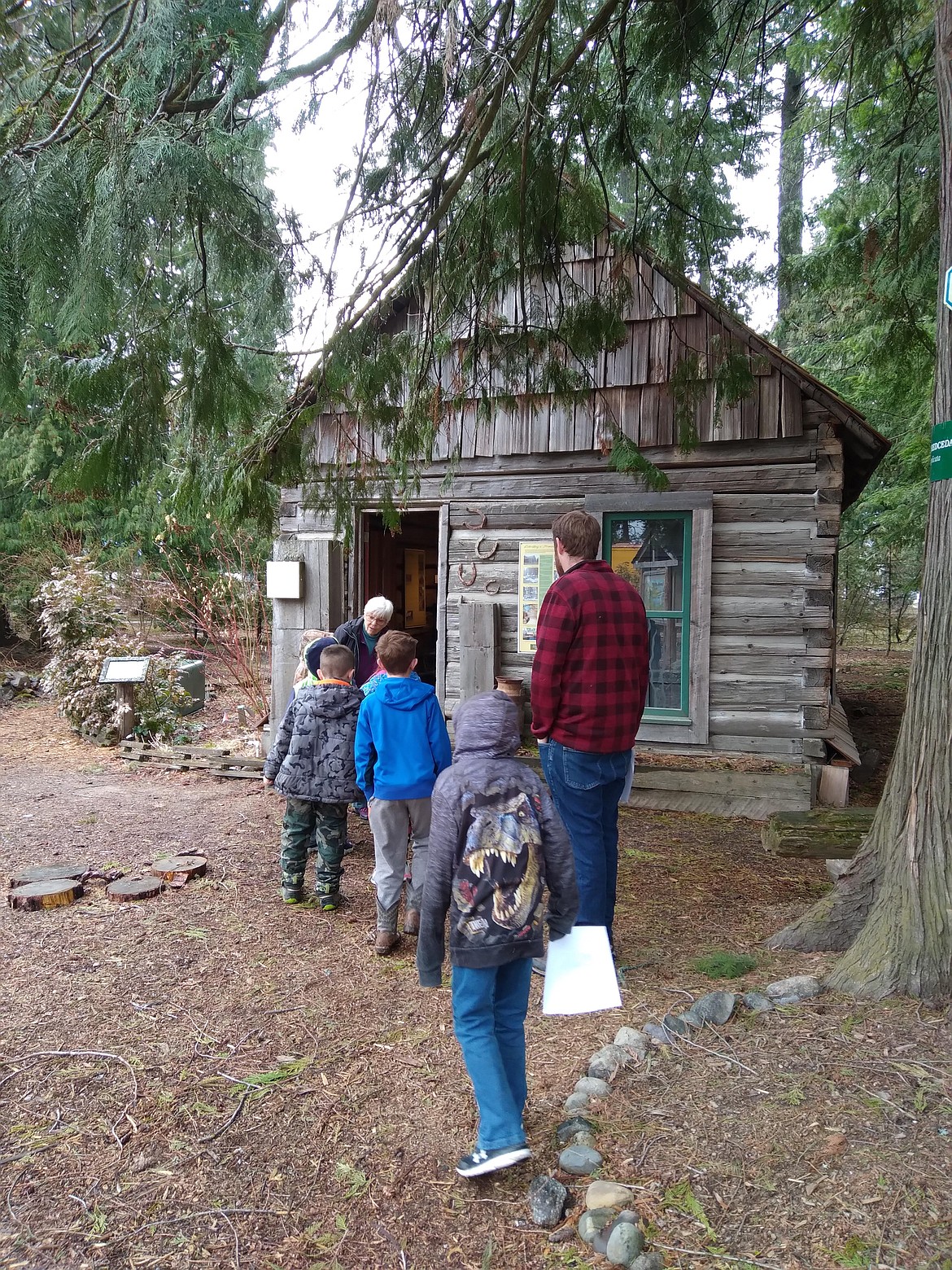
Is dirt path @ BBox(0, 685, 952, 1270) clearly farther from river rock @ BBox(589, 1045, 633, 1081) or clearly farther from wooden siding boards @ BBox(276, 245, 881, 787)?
wooden siding boards @ BBox(276, 245, 881, 787)

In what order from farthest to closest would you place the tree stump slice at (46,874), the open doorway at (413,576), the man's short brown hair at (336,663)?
the open doorway at (413,576), the tree stump slice at (46,874), the man's short brown hair at (336,663)

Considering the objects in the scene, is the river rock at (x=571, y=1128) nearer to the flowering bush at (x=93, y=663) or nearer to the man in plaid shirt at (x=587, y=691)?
the man in plaid shirt at (x=587, y=691)

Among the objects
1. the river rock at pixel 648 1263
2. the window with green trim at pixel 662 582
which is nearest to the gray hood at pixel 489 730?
the river rock at pixel 648 1263

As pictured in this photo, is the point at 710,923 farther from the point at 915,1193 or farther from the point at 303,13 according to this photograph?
the point at 303,13

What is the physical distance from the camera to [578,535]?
370cm

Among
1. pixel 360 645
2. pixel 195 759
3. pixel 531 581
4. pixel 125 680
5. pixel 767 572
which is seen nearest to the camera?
pixel 360 645

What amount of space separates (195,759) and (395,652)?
5.45m

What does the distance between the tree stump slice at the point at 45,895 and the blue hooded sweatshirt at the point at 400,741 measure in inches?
83.5

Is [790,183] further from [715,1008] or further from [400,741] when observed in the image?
[715,1008]

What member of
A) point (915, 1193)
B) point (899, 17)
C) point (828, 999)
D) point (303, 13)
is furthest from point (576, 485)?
point (915, 1193)

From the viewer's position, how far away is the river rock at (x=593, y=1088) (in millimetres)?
2830

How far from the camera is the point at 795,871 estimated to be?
5.69m

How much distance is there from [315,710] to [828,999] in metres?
2.91

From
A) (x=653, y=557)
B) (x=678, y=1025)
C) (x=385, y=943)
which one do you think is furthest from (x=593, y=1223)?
(x=653, y=557)
